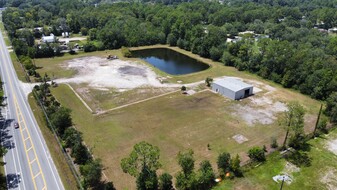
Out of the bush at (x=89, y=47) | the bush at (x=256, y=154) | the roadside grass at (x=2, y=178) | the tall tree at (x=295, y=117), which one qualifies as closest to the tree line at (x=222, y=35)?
the bush at (x=89, y=47)

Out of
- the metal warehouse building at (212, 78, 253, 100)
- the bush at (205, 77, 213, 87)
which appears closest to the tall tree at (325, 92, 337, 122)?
the metal warehouse building at (212, 78, 253, 100)

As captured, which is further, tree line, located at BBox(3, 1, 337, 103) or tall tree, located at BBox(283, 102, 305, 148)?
tree line, located at BBox(3, 1, 337, 103)

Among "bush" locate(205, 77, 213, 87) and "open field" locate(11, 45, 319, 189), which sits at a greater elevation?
"bush" locate(205, 77, 213, 87)

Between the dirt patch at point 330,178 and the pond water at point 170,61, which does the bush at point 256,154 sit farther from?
the pond water at point 170,61

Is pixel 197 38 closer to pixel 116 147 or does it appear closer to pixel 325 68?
pixel 325 68

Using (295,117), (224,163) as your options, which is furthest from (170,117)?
(295,117)

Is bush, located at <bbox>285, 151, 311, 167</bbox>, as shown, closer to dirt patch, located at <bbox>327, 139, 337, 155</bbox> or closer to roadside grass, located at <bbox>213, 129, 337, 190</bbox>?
roadside grass, located at <bbox>213, 129, 337, 190</bbox>

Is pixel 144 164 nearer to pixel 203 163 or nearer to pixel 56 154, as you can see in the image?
pixel 203 163

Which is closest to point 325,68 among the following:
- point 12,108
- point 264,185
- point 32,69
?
point 264,185
